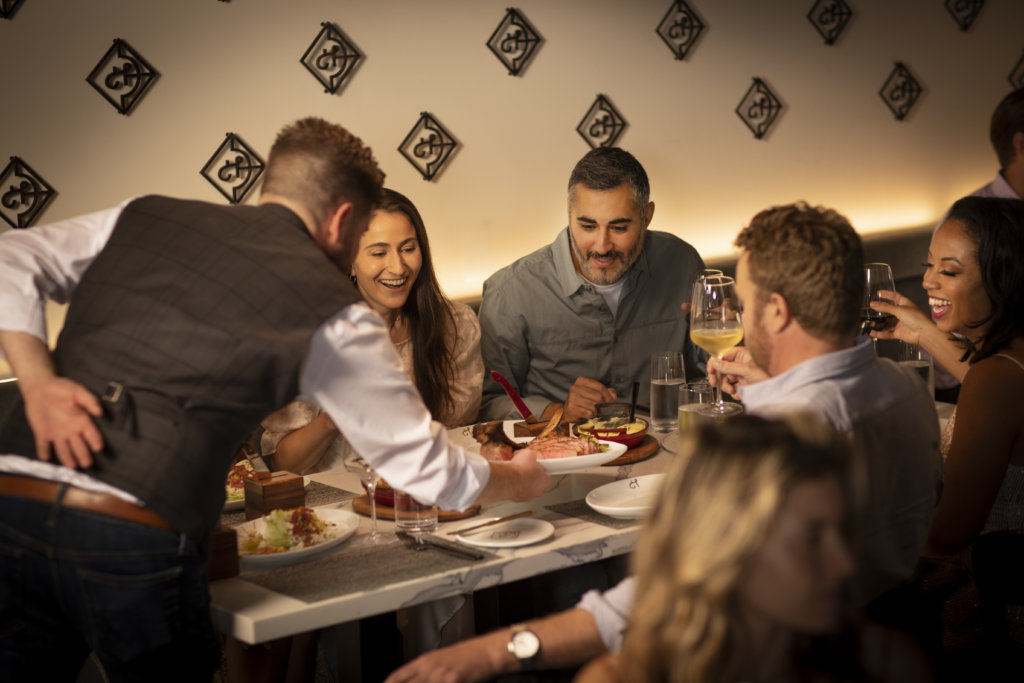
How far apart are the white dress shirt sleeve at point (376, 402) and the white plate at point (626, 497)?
0.39 m

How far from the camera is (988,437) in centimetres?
206

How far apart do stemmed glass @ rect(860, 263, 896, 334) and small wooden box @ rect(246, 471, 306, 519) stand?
1544 millimetres

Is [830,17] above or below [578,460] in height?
above

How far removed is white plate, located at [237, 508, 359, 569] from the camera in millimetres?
1736

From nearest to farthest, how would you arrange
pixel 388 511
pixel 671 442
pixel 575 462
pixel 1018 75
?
pixel 388 511 < pixel 575 462 < pixel 671 442 < pixel 1018 75

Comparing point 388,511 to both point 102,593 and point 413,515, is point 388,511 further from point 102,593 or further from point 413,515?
point 102,593

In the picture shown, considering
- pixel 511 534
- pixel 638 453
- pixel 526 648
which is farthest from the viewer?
pixel 638 453

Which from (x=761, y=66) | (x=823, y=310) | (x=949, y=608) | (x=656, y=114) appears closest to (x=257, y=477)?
(x=823, y=310)

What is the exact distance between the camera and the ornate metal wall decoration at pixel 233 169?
3273 mm

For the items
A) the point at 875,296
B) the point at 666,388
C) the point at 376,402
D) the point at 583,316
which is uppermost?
the point at 875,296

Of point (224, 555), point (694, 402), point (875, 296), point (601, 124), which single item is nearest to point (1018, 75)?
point (601, 124)

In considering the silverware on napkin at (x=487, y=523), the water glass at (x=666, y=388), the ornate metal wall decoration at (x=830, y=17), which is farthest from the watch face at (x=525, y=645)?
the ornate metal wall decoration at (x=830, y=17)

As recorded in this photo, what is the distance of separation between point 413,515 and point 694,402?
921 millimetres

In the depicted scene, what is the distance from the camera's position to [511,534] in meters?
1.84
